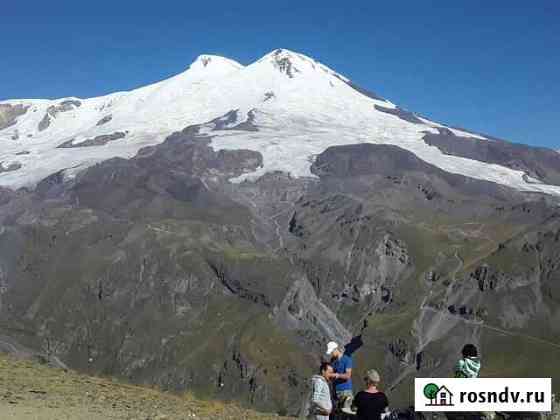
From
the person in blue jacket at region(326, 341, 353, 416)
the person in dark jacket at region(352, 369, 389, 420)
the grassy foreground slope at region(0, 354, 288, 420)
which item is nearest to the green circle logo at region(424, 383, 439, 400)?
the person in dark jacket at region(352, 369, 389, 420)

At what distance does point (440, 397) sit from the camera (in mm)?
17828

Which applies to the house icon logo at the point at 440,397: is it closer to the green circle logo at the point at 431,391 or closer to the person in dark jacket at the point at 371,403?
the green circle logo at the point at 431,391

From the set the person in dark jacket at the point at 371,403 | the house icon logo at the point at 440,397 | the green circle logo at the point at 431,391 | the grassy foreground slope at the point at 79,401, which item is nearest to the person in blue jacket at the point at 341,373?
the person in dark jacket at the point at 371,403

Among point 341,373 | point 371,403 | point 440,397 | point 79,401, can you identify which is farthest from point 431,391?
point 79,401

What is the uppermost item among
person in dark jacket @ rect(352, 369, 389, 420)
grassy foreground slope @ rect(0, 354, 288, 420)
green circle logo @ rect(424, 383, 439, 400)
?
green circle logo @ rect(424, 383, 439, 400)

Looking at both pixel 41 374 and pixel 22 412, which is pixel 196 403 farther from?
pixel 22 412

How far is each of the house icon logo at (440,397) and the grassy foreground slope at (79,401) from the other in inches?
412

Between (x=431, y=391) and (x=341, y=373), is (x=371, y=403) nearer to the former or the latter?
(x=431, y=391)

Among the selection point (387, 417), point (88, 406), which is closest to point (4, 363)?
point (88, 406)

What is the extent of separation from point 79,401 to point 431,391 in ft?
49.1

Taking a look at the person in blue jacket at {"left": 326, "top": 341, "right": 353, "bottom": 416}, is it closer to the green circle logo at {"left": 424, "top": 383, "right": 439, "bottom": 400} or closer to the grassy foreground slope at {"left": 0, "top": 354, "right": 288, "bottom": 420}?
the green circle logo at {"left": 424, "top": 383, "right": 439, "bottom": 400}

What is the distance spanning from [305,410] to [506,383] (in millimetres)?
7354

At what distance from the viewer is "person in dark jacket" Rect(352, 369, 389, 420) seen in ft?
57.3

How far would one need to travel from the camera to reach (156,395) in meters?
32.7
